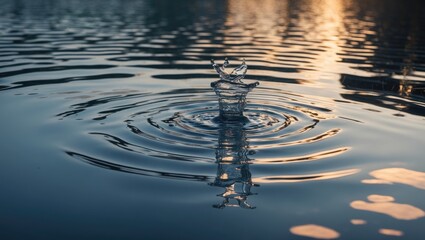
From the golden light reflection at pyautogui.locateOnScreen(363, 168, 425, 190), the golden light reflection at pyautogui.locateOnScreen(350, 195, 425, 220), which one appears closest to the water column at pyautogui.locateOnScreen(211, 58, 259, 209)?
the golden light reflection at pyautogui.locateOnScreen(350, 195, 425, 220)

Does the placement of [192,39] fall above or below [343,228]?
above

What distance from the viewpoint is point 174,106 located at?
9.37m

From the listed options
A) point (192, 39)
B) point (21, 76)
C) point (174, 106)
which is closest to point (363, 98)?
point (174, 106)

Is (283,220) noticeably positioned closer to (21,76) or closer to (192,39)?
(21,76)

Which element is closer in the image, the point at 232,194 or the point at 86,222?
the point at 86,222

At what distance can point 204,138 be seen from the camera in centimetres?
723

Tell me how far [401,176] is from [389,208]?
3.69ft

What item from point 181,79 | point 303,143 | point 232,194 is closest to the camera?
point 232,194

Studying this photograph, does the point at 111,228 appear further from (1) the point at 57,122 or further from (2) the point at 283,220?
(1) the point at 57,122

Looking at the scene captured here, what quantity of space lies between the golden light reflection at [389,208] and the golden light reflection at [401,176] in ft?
1.89

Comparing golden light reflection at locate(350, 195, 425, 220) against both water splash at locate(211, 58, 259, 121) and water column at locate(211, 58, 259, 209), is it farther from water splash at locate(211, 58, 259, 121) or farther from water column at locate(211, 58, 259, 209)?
water splash at locate(211, 58, 259, 121)

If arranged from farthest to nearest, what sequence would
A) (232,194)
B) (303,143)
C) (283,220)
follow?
(303,143) < (232,194) < (283,220)

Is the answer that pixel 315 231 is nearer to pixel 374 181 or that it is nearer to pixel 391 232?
pixel 391 232

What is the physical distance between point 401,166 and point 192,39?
752 inches
